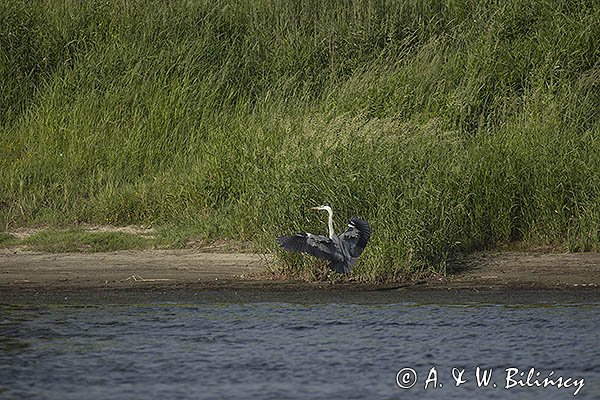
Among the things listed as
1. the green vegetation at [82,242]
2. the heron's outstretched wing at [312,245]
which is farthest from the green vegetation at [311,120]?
the heron's outstretched wing at [312,245]

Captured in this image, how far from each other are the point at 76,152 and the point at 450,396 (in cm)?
645

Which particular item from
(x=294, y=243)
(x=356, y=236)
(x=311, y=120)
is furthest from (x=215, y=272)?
(x=311, y=120)

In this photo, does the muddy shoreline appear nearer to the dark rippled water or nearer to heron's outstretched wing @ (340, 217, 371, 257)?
the dark rippled water

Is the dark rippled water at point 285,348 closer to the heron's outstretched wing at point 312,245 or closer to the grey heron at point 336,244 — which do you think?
the grey heron at point 336,244

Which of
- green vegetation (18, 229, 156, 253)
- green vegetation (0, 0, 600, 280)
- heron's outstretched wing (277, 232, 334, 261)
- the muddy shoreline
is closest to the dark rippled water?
the muddy shoreline

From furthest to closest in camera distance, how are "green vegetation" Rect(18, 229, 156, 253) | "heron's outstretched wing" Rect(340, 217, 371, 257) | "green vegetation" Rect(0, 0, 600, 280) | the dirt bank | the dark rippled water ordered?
"green vegetation" Rect(18, 229, 156, 253), "green vegetation" Rect(0, 0, 600, 280), the dirt bank, "heron's outstretched wing" Rect(340, 217, 371, 257), the dark rippled water

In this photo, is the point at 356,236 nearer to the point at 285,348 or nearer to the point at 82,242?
the point at 285,348

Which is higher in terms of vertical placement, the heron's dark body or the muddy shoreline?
the heron's dark body

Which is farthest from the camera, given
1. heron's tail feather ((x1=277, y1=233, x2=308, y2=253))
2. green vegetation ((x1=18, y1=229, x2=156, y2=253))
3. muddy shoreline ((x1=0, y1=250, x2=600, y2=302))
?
green vegetation ((x1=18, y1=229, x2=156, y2=253))

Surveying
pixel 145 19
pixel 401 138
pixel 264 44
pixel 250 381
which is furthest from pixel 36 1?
pixel 250 381

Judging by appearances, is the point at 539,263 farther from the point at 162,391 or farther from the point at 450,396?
the point at 162,391

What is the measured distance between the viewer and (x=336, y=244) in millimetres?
9391

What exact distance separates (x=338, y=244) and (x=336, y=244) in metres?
0.02

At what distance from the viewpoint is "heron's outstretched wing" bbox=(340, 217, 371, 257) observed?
9.51m
